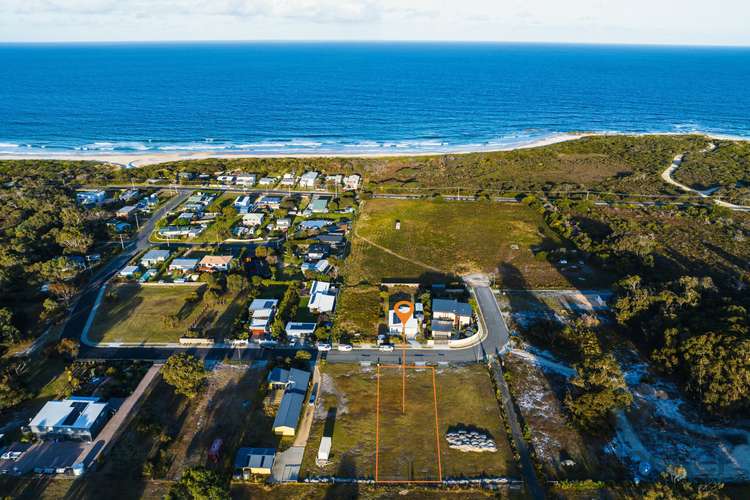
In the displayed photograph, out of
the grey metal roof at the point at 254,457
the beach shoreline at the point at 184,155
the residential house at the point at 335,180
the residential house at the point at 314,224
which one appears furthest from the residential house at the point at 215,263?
the beach shoreline at the point at 184,155

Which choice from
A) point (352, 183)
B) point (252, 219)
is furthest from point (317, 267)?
point (352, 183)

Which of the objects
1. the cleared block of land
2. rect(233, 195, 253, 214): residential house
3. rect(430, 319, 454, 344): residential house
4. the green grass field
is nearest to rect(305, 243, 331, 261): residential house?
the green grass field

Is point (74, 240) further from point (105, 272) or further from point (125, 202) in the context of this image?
point (125, 202)

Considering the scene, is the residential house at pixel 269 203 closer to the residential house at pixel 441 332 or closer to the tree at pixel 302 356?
the tree at pixel 302 356

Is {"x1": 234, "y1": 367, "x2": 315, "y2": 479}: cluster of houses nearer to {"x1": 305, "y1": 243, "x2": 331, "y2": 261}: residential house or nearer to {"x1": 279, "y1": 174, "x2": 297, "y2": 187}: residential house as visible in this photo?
{"x1": 305, "y1": 243, "x2": 331, "y2": 261}: residential house

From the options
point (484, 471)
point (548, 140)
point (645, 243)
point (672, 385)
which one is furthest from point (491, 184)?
point (484, 471)

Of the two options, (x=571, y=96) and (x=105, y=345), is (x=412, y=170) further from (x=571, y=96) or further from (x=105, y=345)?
(x=571, y=96)
